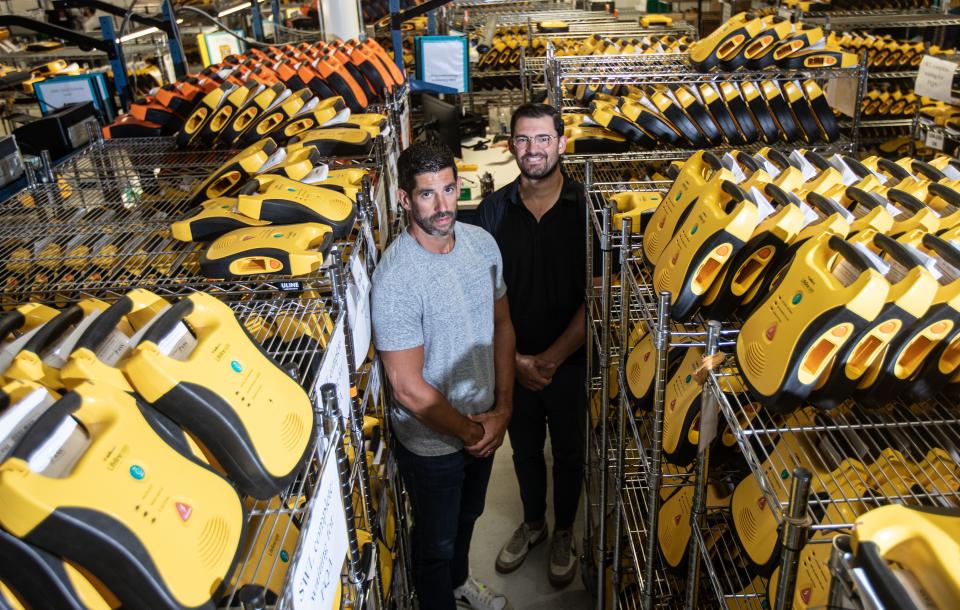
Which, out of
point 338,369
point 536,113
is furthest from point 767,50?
point 338,369

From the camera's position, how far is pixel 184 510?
3.24ft

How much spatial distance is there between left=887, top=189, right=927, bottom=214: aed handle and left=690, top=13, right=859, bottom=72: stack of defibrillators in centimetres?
159

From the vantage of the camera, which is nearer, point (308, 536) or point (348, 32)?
point (308, 536)

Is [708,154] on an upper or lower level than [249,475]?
upper

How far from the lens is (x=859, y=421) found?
149 centimetres

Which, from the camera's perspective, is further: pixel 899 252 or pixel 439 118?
pixel 439 118

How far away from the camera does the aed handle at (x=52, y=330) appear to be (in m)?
1.22

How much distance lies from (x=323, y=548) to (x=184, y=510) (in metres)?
0.32

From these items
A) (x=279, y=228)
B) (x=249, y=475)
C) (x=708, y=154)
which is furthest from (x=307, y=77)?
(x=249, y=475)

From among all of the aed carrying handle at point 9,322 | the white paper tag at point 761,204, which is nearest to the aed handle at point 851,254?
the white paper tag at point 761,204

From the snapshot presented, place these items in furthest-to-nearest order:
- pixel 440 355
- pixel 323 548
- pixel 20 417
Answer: pixel 440 355, pixel 323 548, pixel 20 417

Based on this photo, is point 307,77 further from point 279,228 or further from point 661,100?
point 279,228

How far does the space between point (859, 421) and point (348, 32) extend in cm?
499

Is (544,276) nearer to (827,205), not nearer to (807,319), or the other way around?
(827,205)
